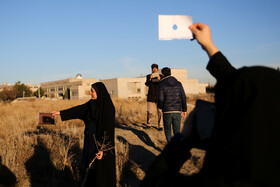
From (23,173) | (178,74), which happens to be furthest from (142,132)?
(178,74)

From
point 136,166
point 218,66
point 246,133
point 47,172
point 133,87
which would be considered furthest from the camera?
point 133,87

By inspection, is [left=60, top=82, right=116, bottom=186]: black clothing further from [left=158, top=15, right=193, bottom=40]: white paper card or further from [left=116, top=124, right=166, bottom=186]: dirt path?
[left=158, top=15, right=193, bottom=40]: white paper card

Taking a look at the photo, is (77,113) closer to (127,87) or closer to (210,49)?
(210,49)

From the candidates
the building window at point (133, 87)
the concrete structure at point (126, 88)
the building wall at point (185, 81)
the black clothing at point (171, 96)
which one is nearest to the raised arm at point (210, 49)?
the black clothing at point (171, 96)

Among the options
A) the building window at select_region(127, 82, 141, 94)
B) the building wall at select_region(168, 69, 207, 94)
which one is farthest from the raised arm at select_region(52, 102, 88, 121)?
the building wall at select_region(168, 69, 207, 94)

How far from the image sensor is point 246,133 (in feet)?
2.99

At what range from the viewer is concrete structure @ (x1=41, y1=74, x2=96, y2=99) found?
6950 cm

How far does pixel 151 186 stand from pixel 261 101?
577mm

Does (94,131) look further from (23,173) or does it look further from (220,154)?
(220,154)

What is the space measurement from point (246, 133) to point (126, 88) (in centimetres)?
6070

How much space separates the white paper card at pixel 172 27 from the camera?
1.33 meters

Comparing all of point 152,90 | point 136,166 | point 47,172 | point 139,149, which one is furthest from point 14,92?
point 136,166

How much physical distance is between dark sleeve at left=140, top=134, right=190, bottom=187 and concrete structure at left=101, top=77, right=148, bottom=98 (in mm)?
59205

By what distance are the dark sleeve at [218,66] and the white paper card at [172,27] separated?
0.16 meters
